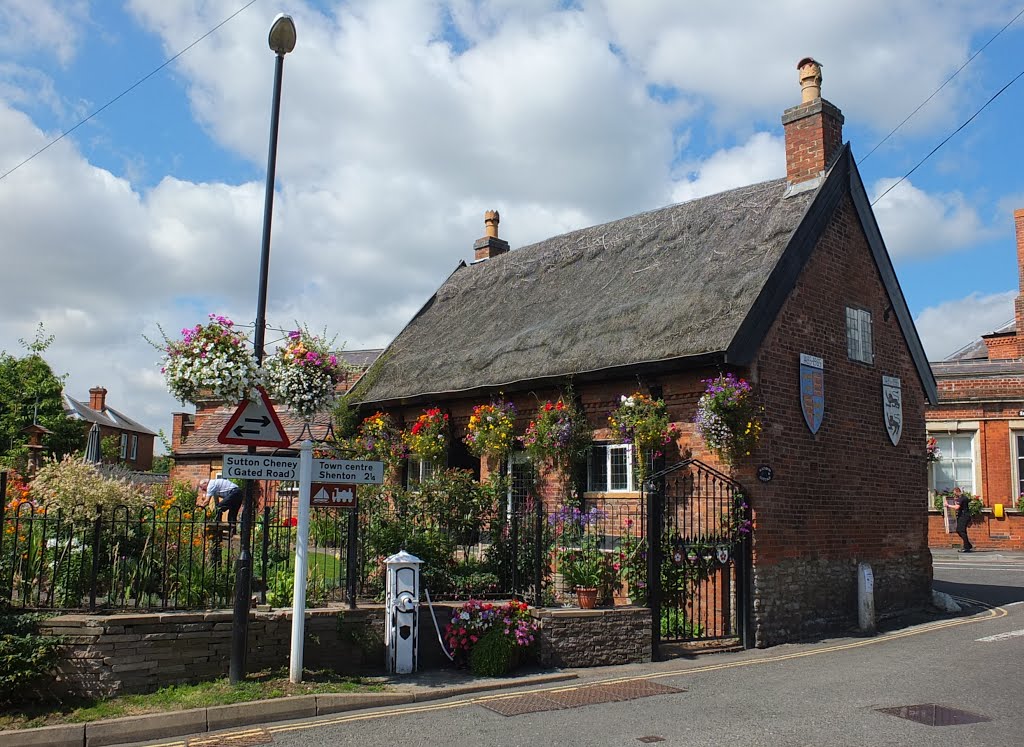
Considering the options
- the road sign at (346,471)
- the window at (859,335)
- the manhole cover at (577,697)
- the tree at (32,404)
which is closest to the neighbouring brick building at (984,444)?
the window at (859,335)

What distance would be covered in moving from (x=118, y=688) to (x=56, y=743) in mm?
1022

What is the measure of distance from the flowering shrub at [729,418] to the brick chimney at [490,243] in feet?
42.3

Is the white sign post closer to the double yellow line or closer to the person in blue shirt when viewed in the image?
the double yellow line

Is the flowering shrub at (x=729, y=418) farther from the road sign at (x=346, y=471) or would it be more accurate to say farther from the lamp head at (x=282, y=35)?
the lamp head at (x=282, y=35)

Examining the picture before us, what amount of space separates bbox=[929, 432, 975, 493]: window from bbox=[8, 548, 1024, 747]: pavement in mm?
18635

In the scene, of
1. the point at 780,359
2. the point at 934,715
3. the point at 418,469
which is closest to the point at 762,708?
the point at 934,715

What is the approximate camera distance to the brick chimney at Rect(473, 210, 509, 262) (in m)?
23.6

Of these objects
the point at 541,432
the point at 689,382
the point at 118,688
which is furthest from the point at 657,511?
the point at 118,688

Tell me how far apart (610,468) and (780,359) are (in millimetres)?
3027

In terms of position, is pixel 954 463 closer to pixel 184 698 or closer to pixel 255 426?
pixel 255 426

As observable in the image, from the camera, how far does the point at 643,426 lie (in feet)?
39.8

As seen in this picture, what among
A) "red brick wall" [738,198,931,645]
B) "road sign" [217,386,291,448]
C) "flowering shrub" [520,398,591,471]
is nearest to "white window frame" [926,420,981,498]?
"red brick wall" [738,198,931,645]

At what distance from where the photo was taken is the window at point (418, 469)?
15867mm

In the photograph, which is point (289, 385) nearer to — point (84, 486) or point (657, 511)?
point (84, 486)
